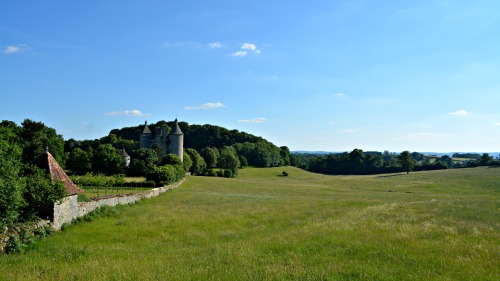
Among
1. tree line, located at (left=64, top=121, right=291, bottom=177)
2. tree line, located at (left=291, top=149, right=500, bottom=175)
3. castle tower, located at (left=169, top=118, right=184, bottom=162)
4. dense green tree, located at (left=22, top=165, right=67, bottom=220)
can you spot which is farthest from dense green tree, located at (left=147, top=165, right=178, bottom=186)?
tree line, located at (left=291, top=149, right=500, bottom=175)

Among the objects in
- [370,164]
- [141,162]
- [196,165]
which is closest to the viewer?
[141,162]

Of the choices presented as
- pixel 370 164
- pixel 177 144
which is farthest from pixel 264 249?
pixel 370 164

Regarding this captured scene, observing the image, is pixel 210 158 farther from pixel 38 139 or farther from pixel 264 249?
pixel 264 249

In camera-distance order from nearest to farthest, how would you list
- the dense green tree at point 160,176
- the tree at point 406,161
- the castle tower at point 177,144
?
the dense green tree at point 160,176, the castle tower at point 177,144, the tree at point 406,161

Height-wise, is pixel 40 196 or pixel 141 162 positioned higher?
pixel 141 162

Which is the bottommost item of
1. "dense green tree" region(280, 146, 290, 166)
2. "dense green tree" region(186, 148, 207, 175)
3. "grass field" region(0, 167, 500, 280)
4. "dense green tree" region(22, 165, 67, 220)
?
"grass field" region(0, 167, 500, 280)

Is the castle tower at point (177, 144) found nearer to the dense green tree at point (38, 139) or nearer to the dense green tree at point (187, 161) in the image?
the dense green tree at point (187, 161)

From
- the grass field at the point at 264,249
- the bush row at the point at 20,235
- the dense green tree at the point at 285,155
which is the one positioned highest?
the dense green tree at the point at 285,155

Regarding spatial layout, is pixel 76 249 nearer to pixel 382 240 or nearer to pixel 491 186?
pixel 382 240

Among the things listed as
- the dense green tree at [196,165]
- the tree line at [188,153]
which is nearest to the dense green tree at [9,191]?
the tree line at [188,153]

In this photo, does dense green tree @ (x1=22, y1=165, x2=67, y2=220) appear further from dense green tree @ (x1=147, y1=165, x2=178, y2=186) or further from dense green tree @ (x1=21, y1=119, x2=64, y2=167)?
dense green tree @ (x1=21, y1=119, x2=64, y2=167)

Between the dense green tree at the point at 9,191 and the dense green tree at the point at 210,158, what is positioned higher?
the dense green tree at the point at 210,158

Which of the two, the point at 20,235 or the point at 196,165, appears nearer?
the point at 20,235

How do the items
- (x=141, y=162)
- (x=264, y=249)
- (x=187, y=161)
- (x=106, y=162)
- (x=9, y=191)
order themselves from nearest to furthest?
(x=264, y=249) < (x=9, y=191) < (x=106, y=162) < (x=141, y=162) < (x=187, y=161)
